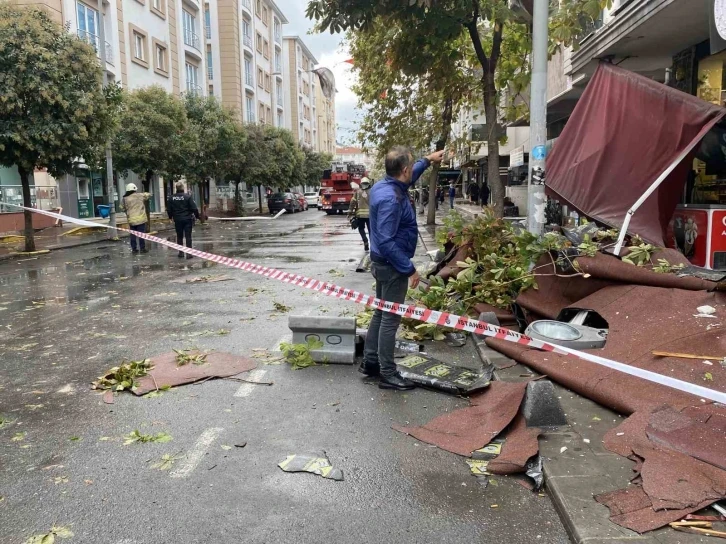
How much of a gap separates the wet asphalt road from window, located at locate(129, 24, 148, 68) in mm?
27985

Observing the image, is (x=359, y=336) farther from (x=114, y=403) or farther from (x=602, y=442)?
(x=602, y=442)

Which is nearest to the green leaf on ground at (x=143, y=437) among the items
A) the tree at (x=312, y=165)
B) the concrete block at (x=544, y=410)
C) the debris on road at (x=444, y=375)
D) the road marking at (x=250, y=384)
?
the road marking at (x=250, y=384)

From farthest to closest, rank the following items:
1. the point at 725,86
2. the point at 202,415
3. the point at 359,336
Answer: the point at 725,86 < the point at 359,336 < the point at 202,415

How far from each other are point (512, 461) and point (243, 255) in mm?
12711

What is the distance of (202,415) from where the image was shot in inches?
185

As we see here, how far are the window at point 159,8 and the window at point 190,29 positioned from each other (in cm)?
406

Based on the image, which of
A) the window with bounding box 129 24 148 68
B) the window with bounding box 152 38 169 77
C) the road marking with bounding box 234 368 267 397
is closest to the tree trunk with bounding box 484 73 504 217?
the road marking with bounding box 234 368 267 397

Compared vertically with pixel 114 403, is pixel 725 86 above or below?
above

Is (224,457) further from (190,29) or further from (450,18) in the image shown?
(190,29)

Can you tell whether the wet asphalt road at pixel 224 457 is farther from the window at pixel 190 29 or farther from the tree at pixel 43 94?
the window at pixel 190 29

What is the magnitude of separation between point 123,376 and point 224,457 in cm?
198

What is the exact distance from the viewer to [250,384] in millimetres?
5426

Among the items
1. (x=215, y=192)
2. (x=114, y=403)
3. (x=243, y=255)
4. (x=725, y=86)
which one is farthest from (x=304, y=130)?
(x=114, y=403)

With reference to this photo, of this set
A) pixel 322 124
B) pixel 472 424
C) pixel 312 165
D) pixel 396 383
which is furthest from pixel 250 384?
pixel 322 124
